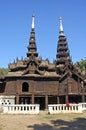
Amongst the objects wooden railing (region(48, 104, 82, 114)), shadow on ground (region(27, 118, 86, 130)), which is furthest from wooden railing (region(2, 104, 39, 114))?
shadow on ground (region(27, 118, 86, 130))

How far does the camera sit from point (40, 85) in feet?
116

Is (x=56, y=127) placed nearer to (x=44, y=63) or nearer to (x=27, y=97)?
(x=27, y=97)

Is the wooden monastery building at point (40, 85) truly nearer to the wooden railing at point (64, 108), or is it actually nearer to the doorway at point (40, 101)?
the doorway at point (40, 101)

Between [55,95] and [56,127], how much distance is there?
748 inches

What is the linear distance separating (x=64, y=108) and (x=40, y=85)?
11.3m

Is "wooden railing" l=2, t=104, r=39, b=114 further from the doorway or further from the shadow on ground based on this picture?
the doorway

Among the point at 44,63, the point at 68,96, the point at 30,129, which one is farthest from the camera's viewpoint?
the point at 44,63

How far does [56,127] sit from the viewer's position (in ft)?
54.8

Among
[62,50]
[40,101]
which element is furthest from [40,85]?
[62,50]

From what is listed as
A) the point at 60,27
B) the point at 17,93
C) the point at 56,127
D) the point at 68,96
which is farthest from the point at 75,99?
the point at 56,127

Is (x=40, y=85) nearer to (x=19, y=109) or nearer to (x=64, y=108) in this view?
(x=64, y=108)

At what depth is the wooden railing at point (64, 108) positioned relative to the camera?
2400 cm

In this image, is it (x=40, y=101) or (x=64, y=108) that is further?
(x=40, y=101)

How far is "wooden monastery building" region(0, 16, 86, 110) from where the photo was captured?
34969 millimetres
